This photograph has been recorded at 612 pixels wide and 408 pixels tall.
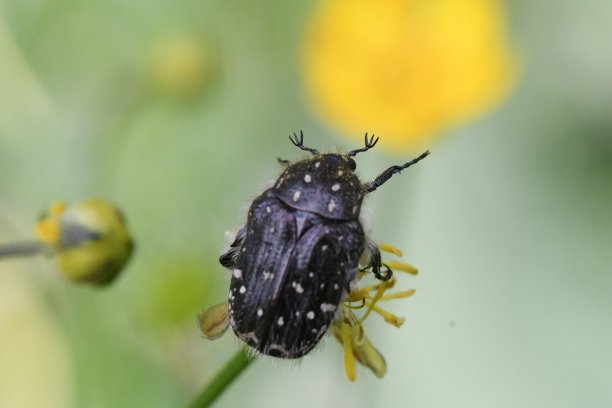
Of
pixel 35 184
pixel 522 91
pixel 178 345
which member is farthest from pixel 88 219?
pixel 522 91

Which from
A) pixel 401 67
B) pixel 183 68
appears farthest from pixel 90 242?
pixel 401 67

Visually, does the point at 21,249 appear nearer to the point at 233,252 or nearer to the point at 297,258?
the point at 233,252

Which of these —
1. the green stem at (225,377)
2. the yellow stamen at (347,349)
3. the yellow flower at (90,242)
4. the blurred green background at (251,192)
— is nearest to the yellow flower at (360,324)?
the yellow stamen at (347,349)

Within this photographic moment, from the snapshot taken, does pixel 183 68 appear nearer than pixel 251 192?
Yes

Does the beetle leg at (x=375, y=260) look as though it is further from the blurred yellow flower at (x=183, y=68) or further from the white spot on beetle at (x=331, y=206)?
the blurred yellow flower at (x=183, y=68)

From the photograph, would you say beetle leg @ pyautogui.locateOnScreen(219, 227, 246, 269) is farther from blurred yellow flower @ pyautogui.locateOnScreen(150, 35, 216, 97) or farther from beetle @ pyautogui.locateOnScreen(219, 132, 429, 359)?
blurred yellow flower @ pyautogui.locateOnScreen(150, 35, 216, 97)

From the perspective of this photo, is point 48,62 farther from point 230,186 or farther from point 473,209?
point 473,209
